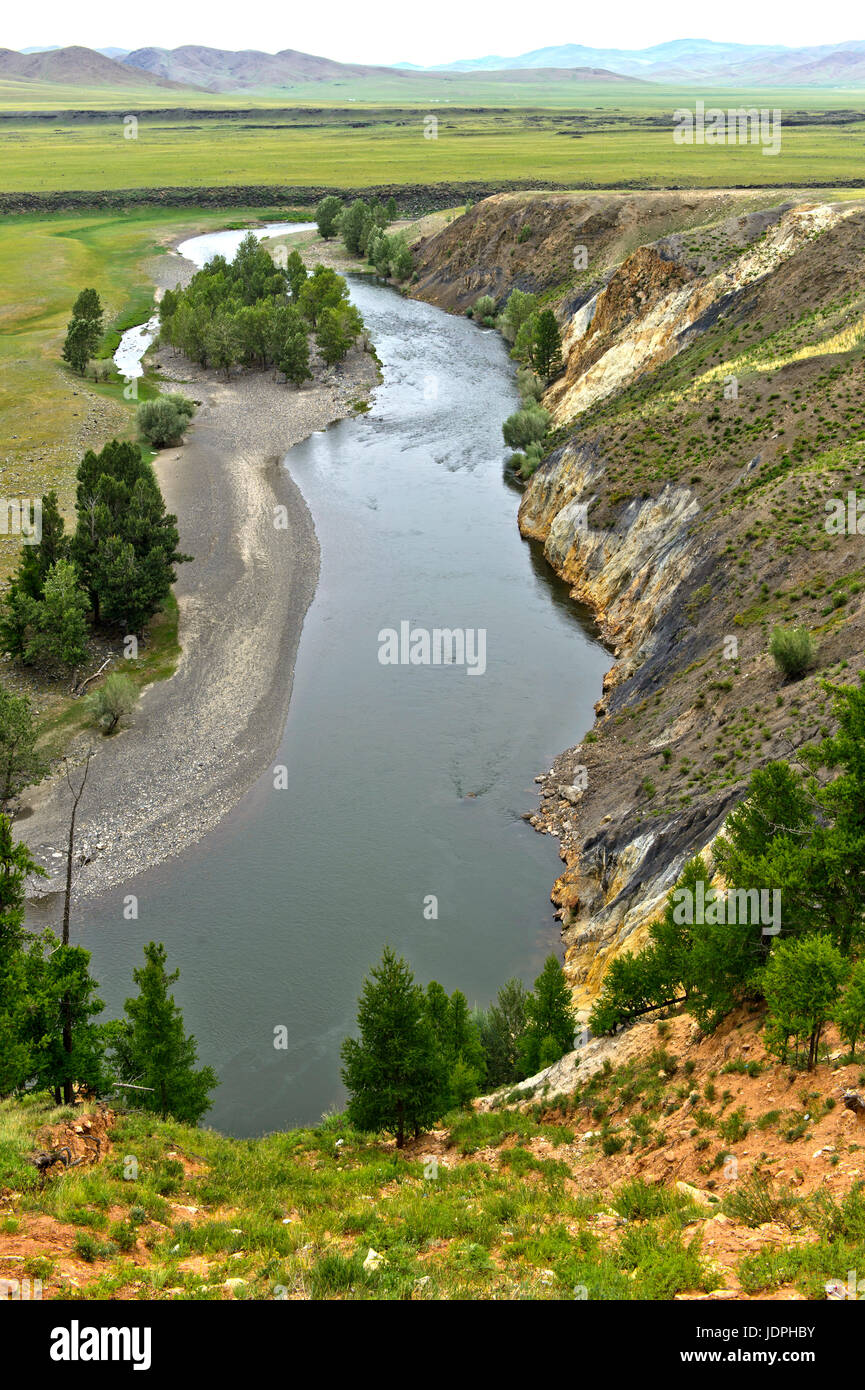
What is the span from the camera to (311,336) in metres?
105

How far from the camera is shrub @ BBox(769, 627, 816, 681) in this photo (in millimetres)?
33344

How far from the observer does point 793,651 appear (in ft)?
110

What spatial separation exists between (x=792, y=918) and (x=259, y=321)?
90.0 metres

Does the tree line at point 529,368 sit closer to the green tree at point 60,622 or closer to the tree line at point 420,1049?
the green tree at point 60,622

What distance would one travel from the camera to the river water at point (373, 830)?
107 feet

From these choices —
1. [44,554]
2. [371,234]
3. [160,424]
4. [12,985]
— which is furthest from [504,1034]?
[371,234]

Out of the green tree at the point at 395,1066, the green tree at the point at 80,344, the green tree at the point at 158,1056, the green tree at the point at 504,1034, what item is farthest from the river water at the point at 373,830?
the green tree at the point at 80,344

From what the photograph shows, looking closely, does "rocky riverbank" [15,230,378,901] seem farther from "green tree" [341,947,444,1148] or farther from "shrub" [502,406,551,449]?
"shrub" [502,406,551,449]

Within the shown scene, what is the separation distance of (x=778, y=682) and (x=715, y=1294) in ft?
78.9

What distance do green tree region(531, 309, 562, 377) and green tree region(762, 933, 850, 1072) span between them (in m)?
75.2
